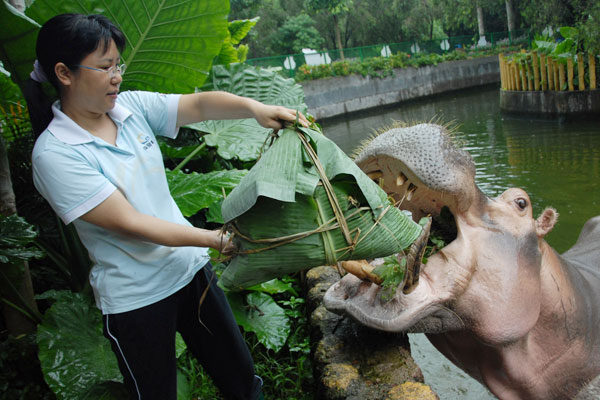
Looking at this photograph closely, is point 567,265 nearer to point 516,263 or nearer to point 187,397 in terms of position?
point 516,263

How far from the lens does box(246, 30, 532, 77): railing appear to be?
57.0 ft

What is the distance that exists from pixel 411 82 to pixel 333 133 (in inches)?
302

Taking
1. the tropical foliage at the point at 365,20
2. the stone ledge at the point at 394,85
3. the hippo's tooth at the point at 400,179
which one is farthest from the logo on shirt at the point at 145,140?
the tropical foliage at the point at 365,20

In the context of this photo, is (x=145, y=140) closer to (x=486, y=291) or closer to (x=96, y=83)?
(x=96, y=83)

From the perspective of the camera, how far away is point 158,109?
1755mm

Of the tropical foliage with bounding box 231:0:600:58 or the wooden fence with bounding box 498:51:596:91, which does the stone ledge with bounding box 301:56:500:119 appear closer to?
the tropical foliage with bounding box 231:0:600:58

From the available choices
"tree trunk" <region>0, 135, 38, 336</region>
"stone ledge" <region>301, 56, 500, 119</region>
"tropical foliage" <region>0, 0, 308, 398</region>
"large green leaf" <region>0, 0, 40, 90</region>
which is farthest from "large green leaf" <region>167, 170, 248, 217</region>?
"stone ledge" <region>301, 56, 500, 119</region>

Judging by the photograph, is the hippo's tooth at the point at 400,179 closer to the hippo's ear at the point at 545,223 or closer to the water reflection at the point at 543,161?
the water reflection at the point at 543,161

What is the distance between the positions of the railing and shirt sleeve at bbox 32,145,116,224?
15192mm

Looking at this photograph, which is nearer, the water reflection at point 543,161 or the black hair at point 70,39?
the black hair at point 70,39

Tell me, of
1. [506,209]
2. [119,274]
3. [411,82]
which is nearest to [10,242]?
[119,274]

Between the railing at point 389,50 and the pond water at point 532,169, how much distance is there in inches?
314

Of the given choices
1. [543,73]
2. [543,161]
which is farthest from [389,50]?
[543,161]

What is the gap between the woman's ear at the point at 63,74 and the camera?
1.42 m
